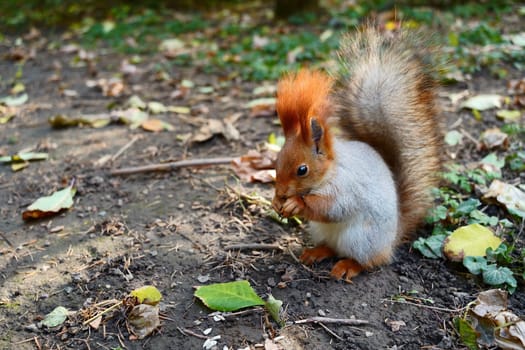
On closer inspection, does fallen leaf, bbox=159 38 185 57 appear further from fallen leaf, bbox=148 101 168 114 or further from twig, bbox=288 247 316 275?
twig, bbox=288 247 316 275

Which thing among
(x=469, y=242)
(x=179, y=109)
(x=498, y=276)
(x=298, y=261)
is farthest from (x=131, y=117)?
(x=498, y=276)

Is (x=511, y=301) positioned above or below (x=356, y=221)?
below

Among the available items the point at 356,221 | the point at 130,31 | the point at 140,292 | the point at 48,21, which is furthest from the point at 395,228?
the point at 48,21

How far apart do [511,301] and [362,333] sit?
1.50 feet

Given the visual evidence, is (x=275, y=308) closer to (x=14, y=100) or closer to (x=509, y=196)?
(x=509, y=196)

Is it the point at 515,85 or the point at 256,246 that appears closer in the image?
the point at 256,246

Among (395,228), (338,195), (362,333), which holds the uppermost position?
(338,195)

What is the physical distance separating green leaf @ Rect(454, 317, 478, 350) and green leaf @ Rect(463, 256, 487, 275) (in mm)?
272

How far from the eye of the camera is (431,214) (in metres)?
1.81

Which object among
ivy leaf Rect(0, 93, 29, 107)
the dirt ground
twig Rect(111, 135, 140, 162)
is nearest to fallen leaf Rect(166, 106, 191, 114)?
the dirt ground

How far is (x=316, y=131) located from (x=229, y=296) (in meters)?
0.54

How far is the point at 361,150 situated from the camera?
1.66m

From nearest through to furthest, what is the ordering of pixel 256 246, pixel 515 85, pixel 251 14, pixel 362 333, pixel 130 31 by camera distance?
pixel 362 333 < pixel 256 246 < pixel 515 85 < pixel 130 31 < pixel 251 14

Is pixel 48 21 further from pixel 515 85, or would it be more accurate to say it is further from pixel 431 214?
pixel 431 214
